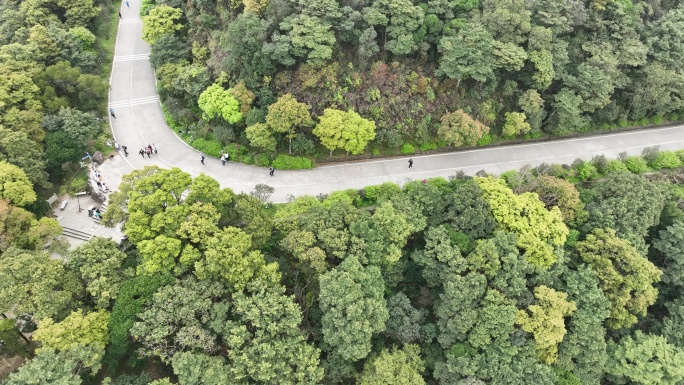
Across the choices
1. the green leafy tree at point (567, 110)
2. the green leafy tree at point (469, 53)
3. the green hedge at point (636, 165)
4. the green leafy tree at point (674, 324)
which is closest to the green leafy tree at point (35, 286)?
the green leafy tree at point (469, 53)

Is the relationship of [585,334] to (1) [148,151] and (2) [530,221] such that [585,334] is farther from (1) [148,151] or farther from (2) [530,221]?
(1) [148,151]

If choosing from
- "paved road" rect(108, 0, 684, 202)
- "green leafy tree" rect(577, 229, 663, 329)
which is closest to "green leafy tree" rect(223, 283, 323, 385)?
"paved road" rect(108, 0, 684, 202)

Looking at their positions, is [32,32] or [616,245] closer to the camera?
[616,245]

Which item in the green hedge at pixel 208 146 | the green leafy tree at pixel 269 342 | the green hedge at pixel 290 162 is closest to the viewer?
the green leafy tree at pixel 269 342

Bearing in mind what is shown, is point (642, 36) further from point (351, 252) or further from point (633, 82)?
point (351, 252)

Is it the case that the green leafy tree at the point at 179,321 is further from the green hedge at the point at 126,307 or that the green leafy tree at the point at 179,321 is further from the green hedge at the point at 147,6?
the green hedge at the point at 147,6

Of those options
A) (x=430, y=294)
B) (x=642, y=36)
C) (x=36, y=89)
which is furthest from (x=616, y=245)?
(x=36, y=89)
